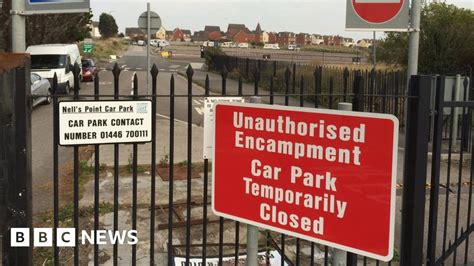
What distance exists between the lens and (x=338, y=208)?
7.11 ft

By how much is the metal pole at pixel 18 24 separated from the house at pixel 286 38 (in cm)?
12618

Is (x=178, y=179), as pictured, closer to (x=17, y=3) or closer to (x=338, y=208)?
(x=17, y=3)

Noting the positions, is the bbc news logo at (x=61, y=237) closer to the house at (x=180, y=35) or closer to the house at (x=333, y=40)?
the house at (x=333, y=40)

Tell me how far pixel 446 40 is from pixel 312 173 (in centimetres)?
1770

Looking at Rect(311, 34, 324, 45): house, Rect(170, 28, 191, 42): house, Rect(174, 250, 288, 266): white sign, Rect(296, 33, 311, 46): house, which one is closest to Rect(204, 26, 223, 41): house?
Rect(170, 28, 191, 42): house

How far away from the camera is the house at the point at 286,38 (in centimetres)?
12975

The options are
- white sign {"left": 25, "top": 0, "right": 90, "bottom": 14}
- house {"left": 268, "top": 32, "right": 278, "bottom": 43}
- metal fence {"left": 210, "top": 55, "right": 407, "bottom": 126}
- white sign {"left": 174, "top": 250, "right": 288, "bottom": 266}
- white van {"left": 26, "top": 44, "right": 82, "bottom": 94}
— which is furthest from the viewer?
house {"left": 268, "top": 32, "right": 278, "bottom": 43}

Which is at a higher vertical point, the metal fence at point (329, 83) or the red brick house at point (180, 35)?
the red brick house at point (180, 35)

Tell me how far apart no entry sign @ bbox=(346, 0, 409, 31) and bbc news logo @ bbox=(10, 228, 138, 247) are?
2.71 metres

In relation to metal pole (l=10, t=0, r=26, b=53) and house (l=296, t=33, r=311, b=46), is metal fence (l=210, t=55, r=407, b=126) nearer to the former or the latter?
metal pole (l=10, t=0, r=26, b=53)

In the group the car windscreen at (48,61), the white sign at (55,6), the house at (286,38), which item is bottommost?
the car windscreen at (48,61)

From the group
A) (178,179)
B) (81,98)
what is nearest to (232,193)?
(81,98)

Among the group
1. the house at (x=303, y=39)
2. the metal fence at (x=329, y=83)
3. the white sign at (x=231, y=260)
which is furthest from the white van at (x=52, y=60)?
the house at (x=303, y=39)

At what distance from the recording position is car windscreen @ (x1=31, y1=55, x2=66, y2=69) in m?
21.2
